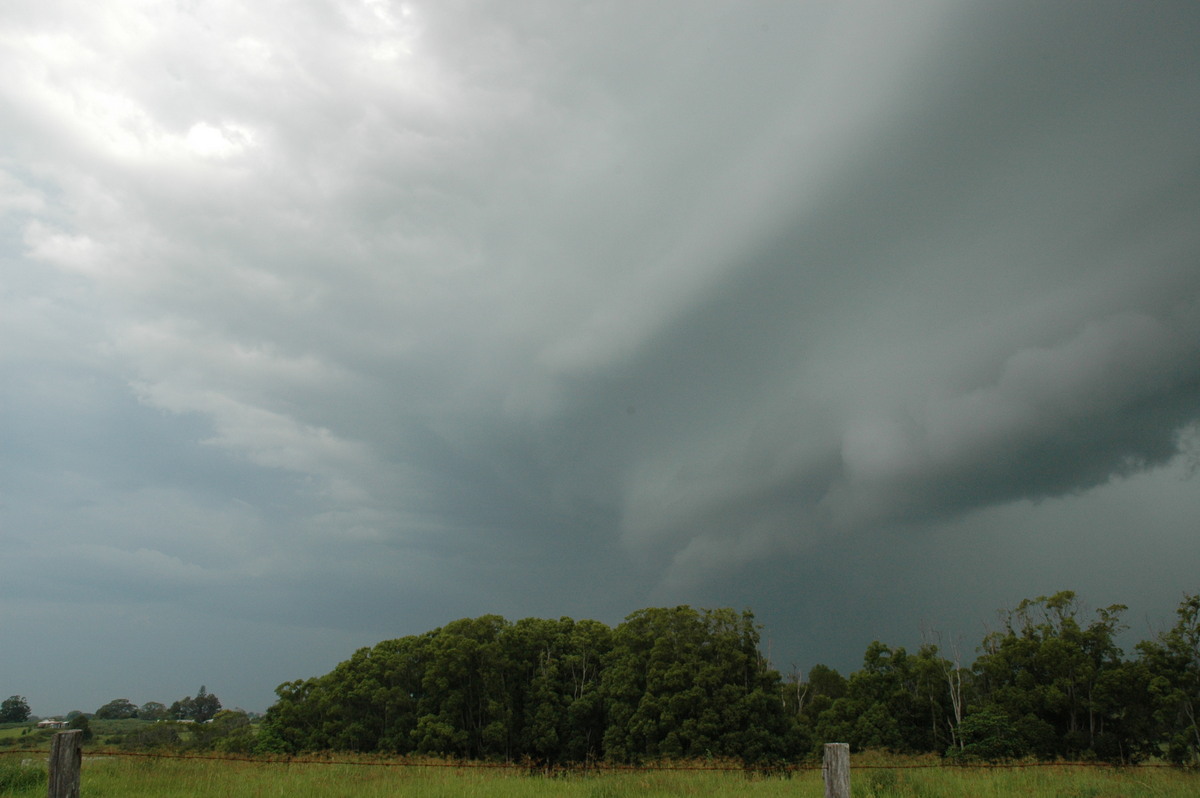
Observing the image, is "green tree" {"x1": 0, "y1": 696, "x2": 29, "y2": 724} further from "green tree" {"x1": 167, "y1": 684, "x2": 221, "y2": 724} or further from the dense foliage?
the dense foliage

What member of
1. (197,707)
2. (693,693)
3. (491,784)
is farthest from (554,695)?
(197,707)

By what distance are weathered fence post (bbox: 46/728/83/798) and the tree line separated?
2931 centimetres

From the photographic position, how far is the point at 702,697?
33.2 m

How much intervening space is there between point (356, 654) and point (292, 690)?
4350 millimetres

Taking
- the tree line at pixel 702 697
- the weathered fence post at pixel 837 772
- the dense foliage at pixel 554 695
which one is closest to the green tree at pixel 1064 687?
the tree line at pixel 702 697

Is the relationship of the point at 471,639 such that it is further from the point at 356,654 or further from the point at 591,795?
the point at 591,795

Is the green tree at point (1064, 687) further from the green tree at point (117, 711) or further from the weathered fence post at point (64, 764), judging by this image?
the green tree at point (117, 711)

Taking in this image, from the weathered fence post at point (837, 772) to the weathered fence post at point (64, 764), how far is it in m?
7.88

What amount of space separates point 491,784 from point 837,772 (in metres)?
9.40

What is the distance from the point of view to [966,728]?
3778 centimetres

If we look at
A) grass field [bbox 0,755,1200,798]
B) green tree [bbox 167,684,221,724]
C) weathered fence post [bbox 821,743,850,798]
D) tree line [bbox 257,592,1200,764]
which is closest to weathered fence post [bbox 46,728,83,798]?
grass field [bbox 0,755,1200,798]

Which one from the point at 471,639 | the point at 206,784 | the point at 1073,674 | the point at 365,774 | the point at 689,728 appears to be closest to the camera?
the point at 206,784

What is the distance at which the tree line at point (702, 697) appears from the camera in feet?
108

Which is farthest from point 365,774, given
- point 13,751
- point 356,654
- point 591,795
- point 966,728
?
point 966,728
